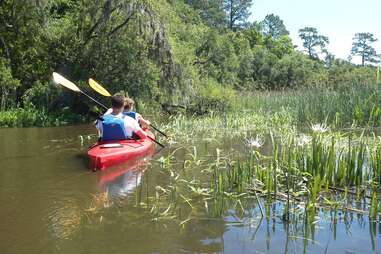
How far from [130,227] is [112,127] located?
3.68 meters

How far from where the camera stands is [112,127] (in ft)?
26.3

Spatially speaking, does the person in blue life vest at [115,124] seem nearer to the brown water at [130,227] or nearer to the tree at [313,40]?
the brown water at [130,227]

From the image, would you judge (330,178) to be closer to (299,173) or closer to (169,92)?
(299,173)

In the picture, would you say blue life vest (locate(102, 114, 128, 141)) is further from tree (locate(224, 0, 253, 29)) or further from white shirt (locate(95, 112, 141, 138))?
tree (locate(224, 0, 253, 29))

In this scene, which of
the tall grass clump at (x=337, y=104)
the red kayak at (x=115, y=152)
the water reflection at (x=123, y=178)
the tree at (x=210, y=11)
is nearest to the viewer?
the water reflection at (x=123, y=178)

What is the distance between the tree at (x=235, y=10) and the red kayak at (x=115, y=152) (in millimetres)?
53913

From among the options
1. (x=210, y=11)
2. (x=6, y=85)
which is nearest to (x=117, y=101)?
(x=6, y=85)

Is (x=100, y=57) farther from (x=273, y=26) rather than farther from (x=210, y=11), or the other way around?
(x=273, y=26)

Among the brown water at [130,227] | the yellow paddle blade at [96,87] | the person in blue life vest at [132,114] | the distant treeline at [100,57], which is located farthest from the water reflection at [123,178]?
the distant treeline at [100,57]

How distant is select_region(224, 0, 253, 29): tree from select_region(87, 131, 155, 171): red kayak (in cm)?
5391

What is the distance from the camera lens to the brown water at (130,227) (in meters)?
4.05

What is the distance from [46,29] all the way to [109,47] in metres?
2.49

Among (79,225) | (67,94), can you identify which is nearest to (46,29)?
(67,94)

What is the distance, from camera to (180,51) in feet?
53.3
